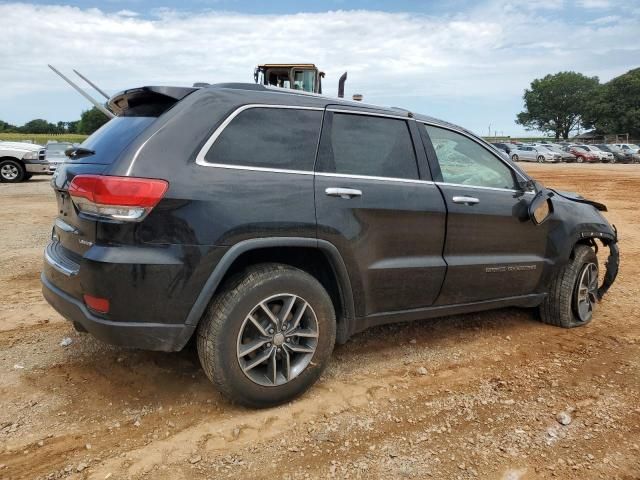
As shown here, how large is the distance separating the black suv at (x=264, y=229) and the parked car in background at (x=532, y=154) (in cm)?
4302

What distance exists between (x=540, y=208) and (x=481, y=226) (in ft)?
2.14

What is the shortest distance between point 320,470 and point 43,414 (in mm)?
1614

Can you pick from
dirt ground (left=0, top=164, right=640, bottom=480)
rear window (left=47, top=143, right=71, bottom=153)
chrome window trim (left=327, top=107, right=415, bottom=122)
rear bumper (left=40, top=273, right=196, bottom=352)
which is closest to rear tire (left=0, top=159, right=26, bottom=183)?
rear window (left=47, top=143, right=71, bottom=153)

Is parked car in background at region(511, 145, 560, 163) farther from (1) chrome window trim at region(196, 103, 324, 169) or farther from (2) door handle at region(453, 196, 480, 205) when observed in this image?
(1) chrome window trim at region(196, 103, 324, 169)

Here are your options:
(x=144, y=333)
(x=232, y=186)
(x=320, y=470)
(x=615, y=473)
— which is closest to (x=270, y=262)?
(x=232, y=186)

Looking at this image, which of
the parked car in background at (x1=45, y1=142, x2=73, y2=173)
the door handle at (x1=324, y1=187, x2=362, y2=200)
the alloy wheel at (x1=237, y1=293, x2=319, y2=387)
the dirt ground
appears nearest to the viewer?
the dirt ground

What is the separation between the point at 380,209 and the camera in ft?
11.1

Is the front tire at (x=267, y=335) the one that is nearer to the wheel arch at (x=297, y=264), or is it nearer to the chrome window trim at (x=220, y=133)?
the wheel arch at (x=297, y=264)

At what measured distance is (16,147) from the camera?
17.1m

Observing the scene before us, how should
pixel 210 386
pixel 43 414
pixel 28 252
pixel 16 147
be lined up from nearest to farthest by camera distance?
pixel 43 414
pixel 210 386
pixel 28 252
pixel 16 147

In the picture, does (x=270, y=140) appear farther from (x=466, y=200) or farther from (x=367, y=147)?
(x=466, y=200)

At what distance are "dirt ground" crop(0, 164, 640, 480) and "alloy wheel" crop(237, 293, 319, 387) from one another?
232 millimetres

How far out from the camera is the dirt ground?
2.65 meters

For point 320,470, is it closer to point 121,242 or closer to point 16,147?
point 121,242
